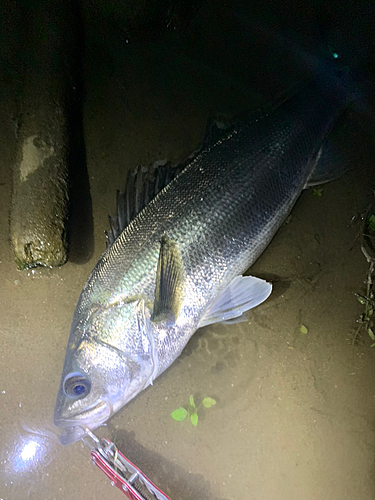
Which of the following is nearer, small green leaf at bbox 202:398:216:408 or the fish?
the fish

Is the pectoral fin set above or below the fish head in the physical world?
above

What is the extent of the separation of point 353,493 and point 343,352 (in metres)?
0.84

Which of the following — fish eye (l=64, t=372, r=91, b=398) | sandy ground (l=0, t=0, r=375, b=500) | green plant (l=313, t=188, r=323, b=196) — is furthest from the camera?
green plant (l=313, t=188, r=323, b=196)

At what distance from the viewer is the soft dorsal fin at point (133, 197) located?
169 centimetres

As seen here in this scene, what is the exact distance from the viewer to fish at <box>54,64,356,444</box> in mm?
1525

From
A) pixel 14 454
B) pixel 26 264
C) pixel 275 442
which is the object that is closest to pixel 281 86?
pixel 26 264

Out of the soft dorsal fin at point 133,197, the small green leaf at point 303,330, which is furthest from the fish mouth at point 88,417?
the small green leaf at point 303,330

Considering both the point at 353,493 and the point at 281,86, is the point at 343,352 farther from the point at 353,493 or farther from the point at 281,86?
the point at 281,86

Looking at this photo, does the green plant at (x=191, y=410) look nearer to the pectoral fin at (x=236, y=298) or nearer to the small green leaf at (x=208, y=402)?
the small green leaf at (x=208, y=402)

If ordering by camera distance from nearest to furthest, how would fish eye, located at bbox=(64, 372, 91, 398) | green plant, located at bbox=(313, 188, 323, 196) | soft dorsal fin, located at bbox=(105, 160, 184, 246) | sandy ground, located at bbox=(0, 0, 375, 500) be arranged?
fish eye, located at bbox=(64, 372, 91, 398), soft dorsal fin, located at bbox=(105, 160, 184, 246), sandy ground, located at bbox=(0, 0, 375, 500), green plant, located at bbox=(313, 188, 323, 196)

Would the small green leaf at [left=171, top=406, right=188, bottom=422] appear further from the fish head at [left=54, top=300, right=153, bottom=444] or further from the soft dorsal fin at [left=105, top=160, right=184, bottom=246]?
the soft dorsal fin at [left=105, top=160, right=184, bottom=246]

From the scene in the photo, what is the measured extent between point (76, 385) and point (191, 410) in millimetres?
751

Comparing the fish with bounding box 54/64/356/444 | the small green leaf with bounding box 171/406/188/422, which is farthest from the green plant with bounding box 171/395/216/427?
the fish with bounding box 54/64/356/444

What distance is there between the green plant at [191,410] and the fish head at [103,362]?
0.48m
